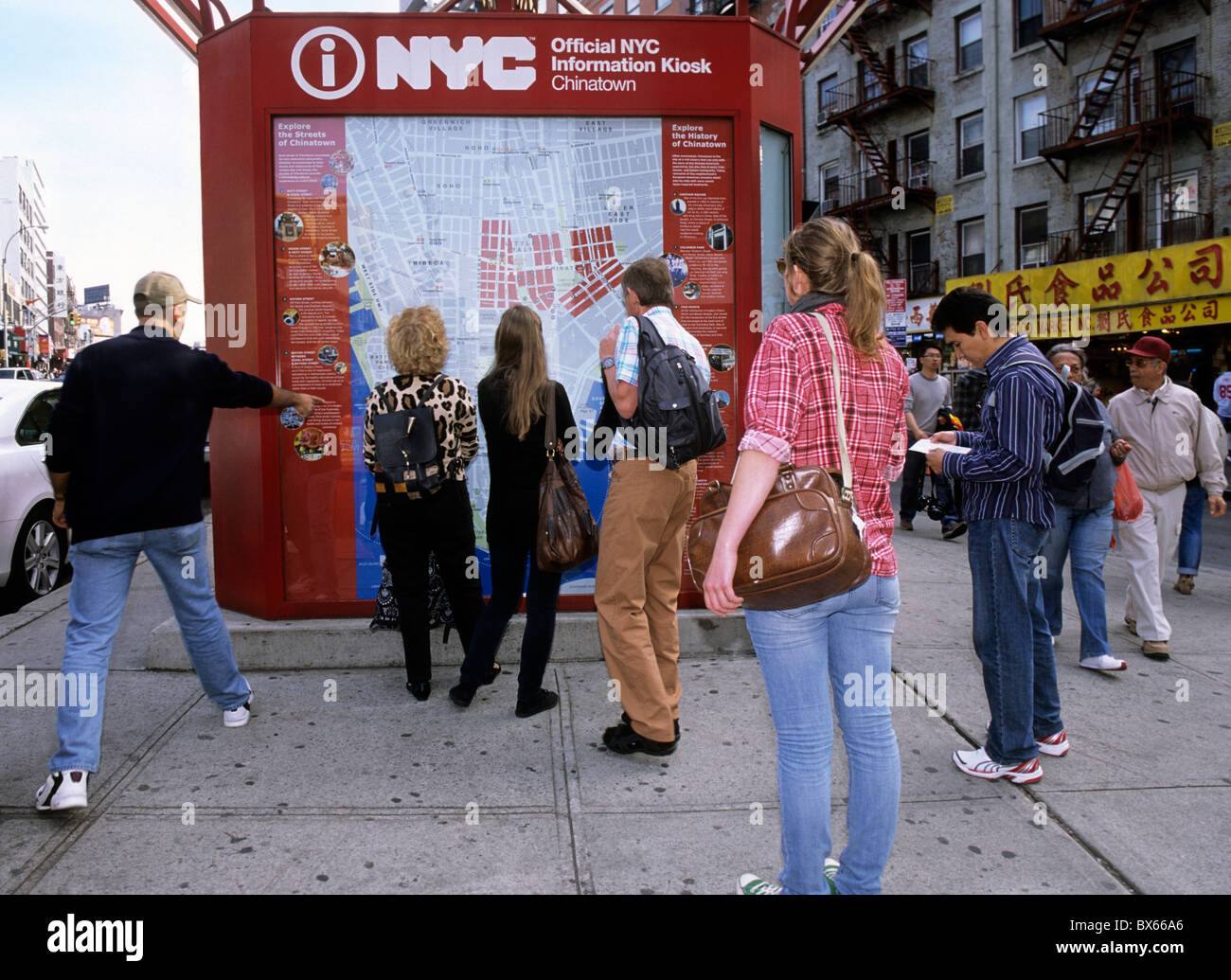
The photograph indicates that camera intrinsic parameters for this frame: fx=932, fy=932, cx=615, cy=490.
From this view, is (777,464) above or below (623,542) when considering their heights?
above

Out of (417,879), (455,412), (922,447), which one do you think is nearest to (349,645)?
(455,412)

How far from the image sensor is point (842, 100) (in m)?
29.4

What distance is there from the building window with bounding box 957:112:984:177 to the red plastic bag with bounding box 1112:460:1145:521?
21948mm

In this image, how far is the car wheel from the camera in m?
7.30

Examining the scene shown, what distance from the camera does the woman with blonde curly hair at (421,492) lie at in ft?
14.3

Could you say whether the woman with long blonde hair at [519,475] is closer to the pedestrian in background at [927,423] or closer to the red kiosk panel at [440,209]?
the red kiosk panel at [440,209]

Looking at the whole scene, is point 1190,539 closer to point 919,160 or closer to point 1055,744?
point 1055,744

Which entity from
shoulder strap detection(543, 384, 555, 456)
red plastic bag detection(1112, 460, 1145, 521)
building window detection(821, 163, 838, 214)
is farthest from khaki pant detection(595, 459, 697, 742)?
building window detection(821, 163, 838, 214)

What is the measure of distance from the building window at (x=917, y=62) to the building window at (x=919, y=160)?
1319 millimetres

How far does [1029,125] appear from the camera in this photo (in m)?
23.5

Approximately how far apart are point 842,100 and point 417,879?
30.8 metres

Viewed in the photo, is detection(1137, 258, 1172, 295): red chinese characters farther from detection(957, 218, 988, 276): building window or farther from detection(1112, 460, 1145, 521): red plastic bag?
detection(1112, 460, 1145, 521): red plastic bag

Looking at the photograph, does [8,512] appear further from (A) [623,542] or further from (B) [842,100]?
(B) [842,100]

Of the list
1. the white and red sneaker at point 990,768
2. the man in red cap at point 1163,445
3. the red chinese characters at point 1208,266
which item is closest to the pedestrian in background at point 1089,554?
the man in red cap at point 1163,445
